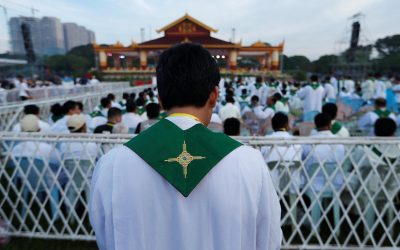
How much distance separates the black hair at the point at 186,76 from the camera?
3.27ft

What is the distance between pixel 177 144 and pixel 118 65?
3463 cm

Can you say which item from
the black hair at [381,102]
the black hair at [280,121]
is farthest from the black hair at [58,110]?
the black hair at [381,102]

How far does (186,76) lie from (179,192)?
15.0 inches

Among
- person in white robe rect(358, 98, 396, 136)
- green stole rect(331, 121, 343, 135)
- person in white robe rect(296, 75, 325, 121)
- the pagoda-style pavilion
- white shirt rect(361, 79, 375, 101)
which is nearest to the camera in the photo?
green stole rect(331, 121, 343, 135)

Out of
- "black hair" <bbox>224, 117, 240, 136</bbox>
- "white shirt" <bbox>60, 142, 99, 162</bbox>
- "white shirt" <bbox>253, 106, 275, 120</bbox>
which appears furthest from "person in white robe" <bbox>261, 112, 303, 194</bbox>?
"white shirt" <bbox>253, 106, 275, 120</bbox>

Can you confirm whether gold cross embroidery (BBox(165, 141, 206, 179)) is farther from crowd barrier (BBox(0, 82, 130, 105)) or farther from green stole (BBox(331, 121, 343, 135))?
crowd barrier (BBox(0, 82, 130, 105))

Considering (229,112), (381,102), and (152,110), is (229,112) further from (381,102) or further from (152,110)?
(381,102)

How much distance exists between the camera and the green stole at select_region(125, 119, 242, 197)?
0.98 metres

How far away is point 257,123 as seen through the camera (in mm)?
6664

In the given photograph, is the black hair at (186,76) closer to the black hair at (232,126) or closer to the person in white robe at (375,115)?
the black hair at (232,126)

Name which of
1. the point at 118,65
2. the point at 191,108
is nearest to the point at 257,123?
the point at 191,108

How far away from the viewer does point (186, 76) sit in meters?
0.99

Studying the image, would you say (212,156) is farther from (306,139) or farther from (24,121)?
(24,121)

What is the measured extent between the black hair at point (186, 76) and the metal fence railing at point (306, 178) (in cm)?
182
